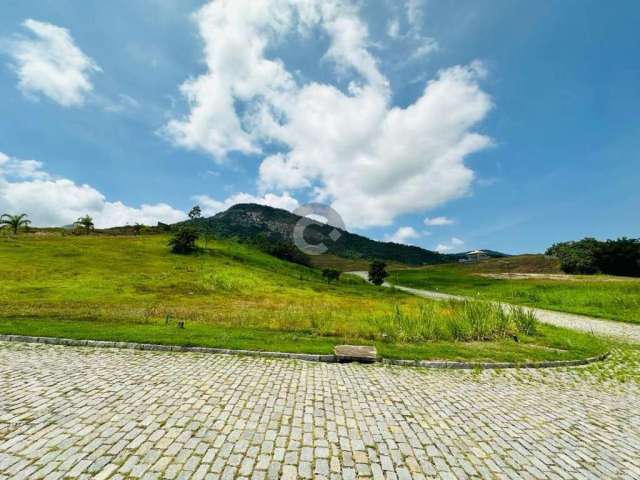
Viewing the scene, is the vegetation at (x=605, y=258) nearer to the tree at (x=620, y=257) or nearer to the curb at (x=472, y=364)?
the tree at (x=620, y=257)

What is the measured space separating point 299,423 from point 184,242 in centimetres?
6608

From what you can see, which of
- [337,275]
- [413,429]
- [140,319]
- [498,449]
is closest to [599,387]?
[498,449]

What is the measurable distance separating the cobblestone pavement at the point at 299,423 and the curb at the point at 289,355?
1.01 m

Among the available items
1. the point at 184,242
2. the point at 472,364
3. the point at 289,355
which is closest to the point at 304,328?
the point at 289,355

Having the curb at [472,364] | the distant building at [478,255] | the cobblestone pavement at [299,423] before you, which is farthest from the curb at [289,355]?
the distant building at [478,255]

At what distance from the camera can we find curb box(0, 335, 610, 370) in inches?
462

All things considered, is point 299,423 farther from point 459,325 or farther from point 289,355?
point 459,325

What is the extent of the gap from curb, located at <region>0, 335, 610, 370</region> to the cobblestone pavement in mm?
1013

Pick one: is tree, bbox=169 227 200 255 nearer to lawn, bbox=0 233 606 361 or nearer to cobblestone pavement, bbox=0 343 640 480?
lawn, bbox=0 233 606 361

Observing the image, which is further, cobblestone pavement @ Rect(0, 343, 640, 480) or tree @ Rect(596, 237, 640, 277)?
tree @ Rect(596, 237, 640, 277)

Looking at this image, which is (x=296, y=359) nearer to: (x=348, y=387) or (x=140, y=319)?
(x=348, y=387)

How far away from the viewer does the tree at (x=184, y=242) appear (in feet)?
214

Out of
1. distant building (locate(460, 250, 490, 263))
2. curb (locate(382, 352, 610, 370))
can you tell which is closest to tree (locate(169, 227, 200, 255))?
curb (locate(382, 352, 610, 370))

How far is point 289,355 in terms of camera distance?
39.8 ft
